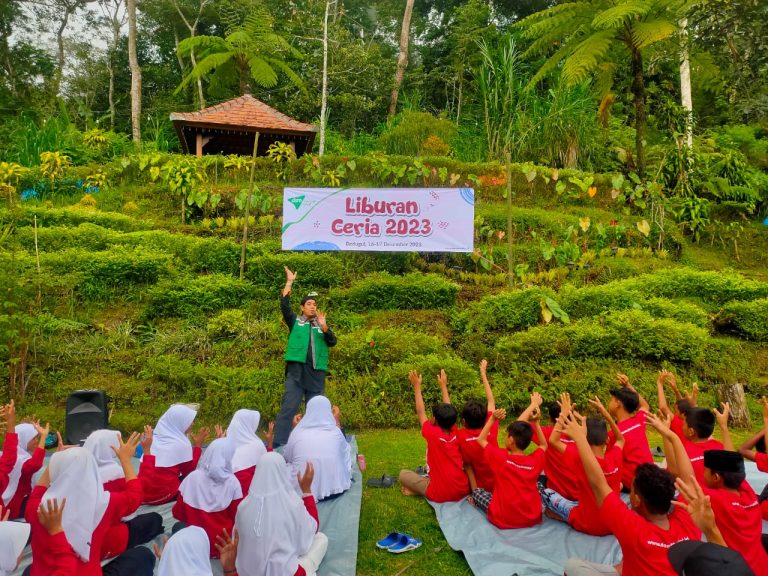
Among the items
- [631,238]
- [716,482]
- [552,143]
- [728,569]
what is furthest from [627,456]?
[552,143]

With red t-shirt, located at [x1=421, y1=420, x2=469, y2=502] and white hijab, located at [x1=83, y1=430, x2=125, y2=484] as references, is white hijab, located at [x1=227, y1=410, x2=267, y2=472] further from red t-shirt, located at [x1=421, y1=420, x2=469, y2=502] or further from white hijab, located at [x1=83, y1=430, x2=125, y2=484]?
red t-shirt, located at [x1=421, y1=420, x2=469, y2=502]

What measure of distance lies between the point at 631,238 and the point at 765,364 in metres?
5.03

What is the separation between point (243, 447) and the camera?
174 inches

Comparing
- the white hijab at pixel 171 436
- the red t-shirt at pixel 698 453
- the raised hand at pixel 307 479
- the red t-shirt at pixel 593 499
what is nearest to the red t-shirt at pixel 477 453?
the red t-shirt at pixel 593 499

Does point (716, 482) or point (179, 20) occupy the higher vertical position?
point (179, 20)

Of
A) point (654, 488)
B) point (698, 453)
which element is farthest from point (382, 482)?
point (654, 488)

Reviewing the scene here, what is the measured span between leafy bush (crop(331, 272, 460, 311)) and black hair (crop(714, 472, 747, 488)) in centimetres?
657

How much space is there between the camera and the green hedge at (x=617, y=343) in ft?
25.9

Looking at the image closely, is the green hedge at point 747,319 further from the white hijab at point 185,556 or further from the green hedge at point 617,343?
the white hijab at point 185,556

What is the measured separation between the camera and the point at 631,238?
12930 millimetres

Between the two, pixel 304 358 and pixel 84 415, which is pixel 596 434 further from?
pixel 84 415

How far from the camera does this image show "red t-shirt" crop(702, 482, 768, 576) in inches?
128

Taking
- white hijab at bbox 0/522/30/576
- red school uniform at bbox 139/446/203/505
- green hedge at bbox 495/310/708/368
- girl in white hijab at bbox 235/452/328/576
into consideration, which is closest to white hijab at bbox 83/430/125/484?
red school uniform at bbox 139/446/203/505

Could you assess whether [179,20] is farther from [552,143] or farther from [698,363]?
[698,363]
